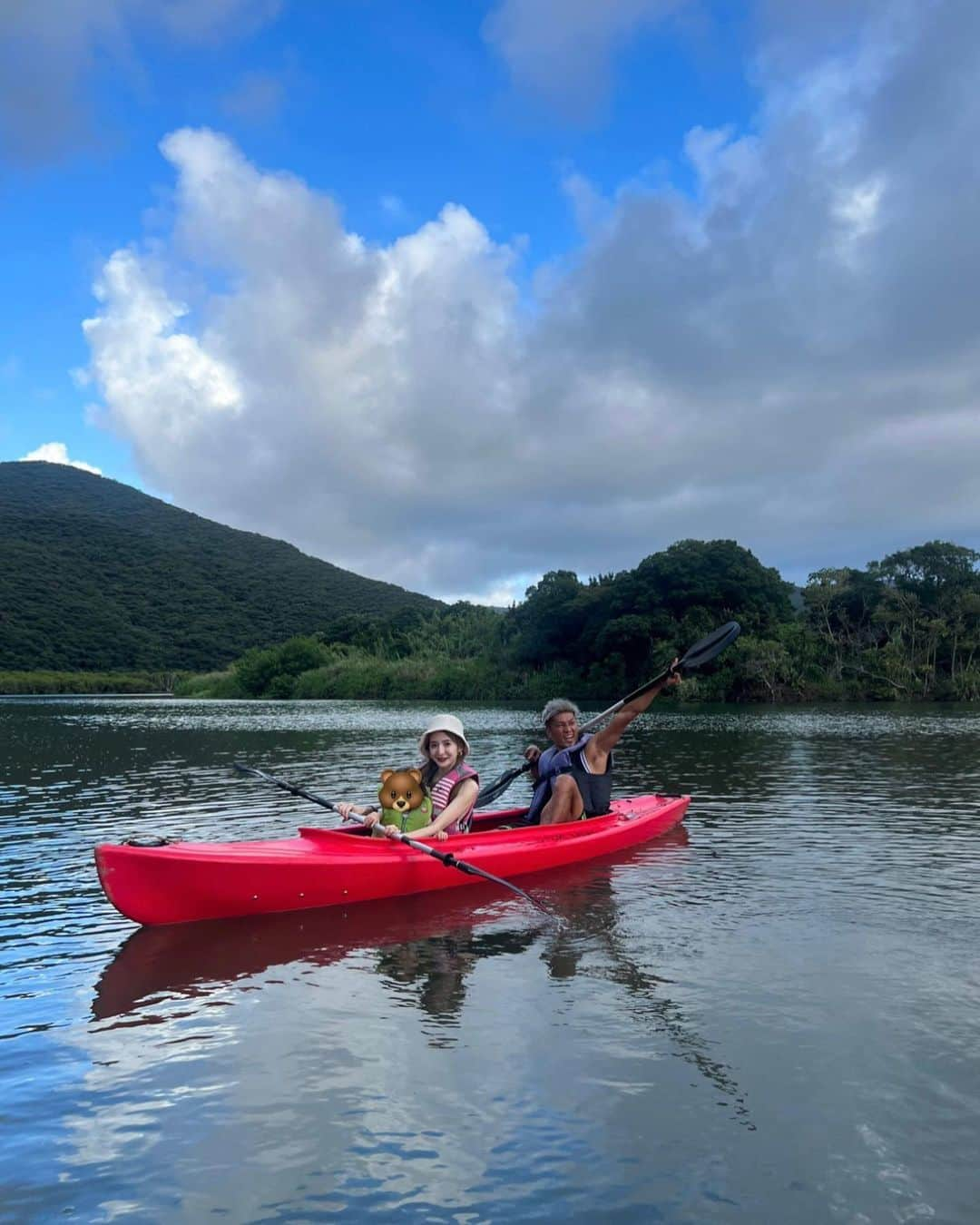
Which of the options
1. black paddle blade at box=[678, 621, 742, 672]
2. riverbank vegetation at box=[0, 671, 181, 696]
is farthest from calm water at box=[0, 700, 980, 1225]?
riverbank vegetation at box=[0, 671, 181, 696]

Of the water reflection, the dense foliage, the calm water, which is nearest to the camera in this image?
the calm water

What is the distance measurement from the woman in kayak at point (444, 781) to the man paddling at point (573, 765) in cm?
135

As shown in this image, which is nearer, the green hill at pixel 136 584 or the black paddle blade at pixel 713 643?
the black paddle blade at pixel 713 643

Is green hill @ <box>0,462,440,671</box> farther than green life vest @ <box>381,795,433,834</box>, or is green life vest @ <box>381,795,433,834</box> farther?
green hill @ <box>0,462,440,671</box>

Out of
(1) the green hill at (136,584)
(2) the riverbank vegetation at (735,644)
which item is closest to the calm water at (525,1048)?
(2) the riverbank vegetation at (735,644)

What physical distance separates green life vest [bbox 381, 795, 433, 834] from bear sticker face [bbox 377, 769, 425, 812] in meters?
0.06

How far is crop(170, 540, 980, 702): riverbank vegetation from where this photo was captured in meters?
46.1

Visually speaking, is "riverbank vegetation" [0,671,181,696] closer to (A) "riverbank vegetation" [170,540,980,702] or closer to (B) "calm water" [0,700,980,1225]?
(A) "riverbank vegetation" [170,540,980,702]

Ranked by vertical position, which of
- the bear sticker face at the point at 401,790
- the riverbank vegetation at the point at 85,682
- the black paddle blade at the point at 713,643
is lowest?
the bear sticker face at the point at 401,790

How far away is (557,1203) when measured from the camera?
3.41 meters

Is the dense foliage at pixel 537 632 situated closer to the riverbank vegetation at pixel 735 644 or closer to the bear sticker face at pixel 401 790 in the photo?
the riverbank vegetation at pixel 735 644

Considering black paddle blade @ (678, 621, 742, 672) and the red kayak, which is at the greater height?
black paddle blade @ (678, 621, 742, 672)

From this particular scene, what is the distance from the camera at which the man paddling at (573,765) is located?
9.63 meters

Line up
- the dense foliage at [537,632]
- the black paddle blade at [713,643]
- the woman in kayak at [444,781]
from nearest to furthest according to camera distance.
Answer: the woman in kayak at [444,781] → the black paddle blade at [713,643] → the dense foliage at [537,632]
